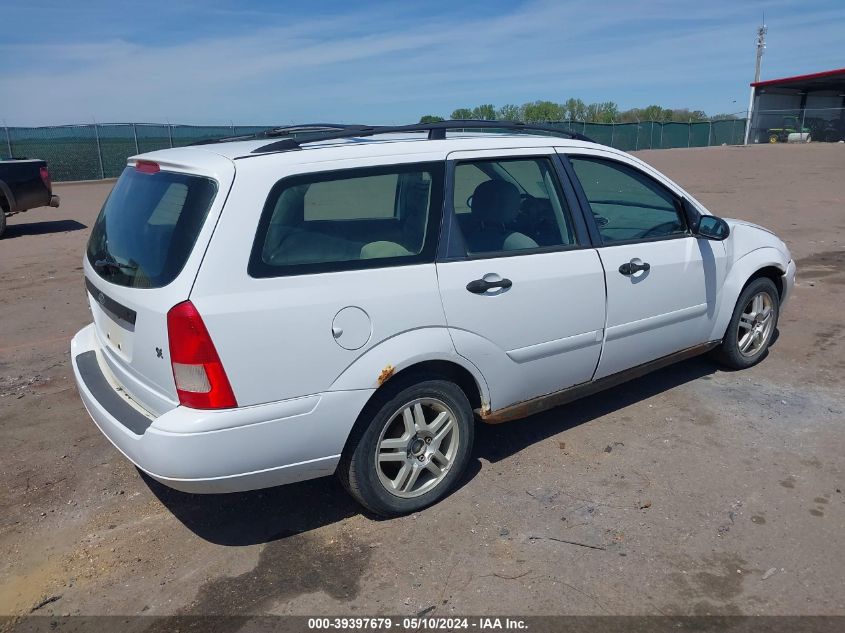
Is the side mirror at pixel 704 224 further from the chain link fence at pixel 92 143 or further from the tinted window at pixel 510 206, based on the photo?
the chain link fence at pixel 92 143

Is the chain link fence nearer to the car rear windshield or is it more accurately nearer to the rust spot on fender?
the car rear windshield

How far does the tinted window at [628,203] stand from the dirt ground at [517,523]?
1216 mm

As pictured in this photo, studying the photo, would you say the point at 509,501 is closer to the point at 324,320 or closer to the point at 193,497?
the point at 324,320

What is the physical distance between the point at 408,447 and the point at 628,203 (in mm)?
2321

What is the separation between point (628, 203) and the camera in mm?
4629

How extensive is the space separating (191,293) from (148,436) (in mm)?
654

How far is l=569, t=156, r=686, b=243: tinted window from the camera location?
4.26 metres

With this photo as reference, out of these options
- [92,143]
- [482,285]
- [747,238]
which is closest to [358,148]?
[482,285]

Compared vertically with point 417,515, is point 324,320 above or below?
above

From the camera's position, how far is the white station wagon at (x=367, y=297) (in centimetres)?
291

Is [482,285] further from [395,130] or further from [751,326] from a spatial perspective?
[751,326]

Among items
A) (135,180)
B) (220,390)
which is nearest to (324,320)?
(220,390)

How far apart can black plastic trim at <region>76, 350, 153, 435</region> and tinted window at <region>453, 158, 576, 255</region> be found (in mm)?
1766

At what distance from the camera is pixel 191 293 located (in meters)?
2.83
